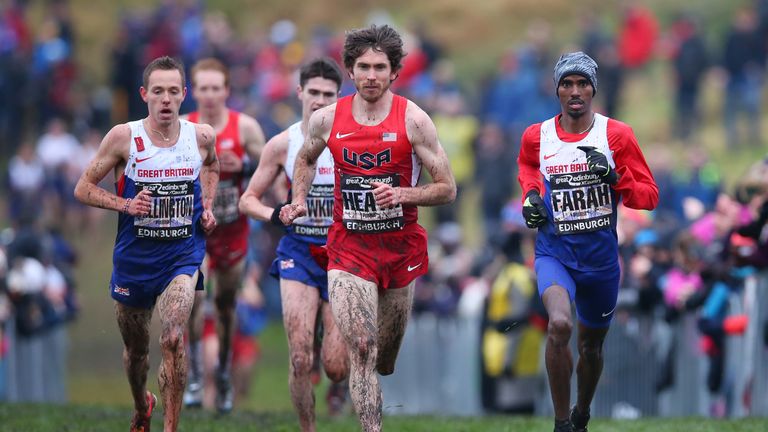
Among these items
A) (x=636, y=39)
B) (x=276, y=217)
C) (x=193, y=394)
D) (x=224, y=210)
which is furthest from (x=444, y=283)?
(x=636, y=39)

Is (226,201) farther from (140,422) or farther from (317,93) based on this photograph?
(140,422)

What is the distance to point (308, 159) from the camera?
10055mm

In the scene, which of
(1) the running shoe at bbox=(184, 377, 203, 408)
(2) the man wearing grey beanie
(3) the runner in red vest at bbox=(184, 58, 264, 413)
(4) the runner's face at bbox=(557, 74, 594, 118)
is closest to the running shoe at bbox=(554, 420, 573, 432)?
(2) the man wearing grey beanie

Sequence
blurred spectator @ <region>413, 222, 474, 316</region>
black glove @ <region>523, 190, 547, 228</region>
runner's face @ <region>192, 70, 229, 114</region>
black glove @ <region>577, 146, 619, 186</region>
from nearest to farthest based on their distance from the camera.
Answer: black glove @ <region>577, 146, 619, 186</region> → black glove @ <region>523, 190, 547, 228</region> → runner's face @ <region>192, 70, 229, 114</region> → blurred spectator @ <region>413, 222, 474, 316</region>

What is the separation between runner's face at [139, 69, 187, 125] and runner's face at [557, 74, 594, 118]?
2.79 metres

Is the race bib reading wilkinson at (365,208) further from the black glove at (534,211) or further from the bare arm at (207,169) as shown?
the bare arm at (207,169)

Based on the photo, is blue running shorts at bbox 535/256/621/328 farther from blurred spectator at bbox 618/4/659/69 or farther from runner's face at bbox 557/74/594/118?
blurred spectator at bbox 618/4/659/69

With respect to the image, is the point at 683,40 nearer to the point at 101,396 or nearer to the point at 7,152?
the point at 101,396

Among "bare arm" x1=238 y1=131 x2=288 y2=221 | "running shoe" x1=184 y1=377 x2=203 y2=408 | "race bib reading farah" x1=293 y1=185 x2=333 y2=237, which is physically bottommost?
"running shoe" x1=184 y1=377 x2=203 y2=408

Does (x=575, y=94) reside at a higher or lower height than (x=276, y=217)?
higher

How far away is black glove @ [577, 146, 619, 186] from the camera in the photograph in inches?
372

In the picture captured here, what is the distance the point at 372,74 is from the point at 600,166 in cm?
168

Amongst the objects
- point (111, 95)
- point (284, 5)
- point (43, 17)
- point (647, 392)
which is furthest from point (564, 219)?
point (284, 5)

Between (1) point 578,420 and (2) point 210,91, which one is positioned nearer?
(1) point 578,420
